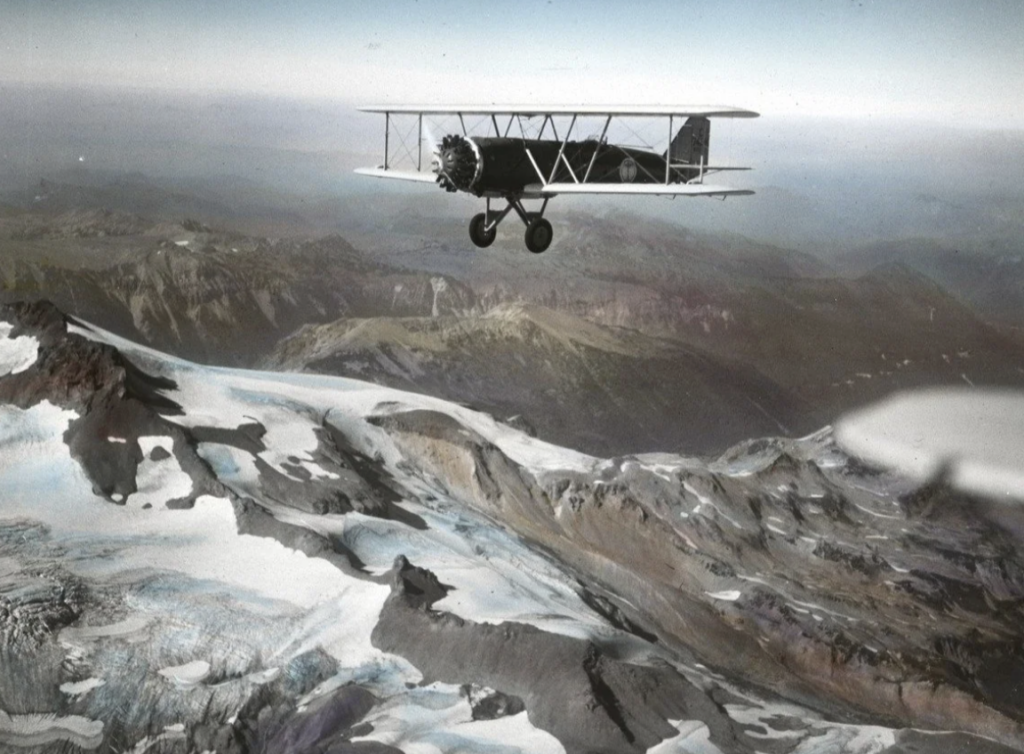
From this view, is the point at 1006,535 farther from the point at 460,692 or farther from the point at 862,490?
the point at 460,692

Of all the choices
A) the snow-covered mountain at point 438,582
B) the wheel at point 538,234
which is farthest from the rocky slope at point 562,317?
the wheel at point 538,234

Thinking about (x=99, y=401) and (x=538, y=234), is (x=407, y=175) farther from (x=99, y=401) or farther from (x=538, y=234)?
(x=99, y=401)

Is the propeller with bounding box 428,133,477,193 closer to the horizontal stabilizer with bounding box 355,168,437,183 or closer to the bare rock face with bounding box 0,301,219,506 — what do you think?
the horizontal stabilizer with bounding box 355,168,437,183

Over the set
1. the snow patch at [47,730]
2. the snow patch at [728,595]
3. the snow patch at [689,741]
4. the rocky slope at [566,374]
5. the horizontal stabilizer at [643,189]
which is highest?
the horizontal stabilizer at [643,189]

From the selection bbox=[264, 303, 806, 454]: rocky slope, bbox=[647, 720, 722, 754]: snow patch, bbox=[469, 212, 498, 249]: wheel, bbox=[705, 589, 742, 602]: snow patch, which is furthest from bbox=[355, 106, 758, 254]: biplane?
bbox=[705, 589, 742, 602]: snow patch

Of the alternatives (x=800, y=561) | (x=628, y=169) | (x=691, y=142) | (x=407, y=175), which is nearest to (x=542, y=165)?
(x=628, y=169)

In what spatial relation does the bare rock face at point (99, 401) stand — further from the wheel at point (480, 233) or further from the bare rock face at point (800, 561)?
the wheel at point (480, 233)

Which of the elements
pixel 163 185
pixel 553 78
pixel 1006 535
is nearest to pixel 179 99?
pixel 163 185
